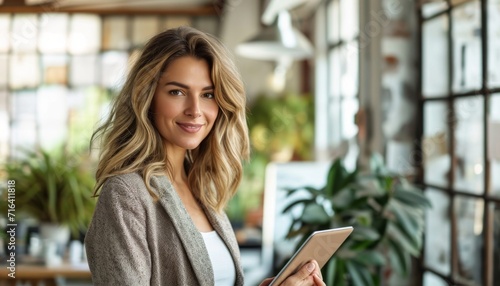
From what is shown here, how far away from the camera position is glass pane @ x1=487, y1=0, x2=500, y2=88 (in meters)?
2.55

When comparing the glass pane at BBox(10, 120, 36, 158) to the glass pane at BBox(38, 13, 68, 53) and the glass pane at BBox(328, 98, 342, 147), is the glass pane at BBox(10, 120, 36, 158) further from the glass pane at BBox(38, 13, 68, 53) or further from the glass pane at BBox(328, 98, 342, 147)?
the glass pane at BBox(328, 98, 342, 147)

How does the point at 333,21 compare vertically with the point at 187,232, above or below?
above

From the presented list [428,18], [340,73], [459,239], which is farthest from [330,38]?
[459,239]

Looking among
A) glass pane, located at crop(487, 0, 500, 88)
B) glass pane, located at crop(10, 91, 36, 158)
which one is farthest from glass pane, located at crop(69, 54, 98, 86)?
glass pane, located at crop(487, 0, 500, 88)

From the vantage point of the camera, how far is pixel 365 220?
9.07 ft

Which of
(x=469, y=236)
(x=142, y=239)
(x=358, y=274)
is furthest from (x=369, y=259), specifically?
(x=142, y=239)

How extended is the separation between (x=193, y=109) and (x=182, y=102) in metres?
0.03

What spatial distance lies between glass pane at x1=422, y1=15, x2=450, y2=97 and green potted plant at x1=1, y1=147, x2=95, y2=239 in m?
1.95

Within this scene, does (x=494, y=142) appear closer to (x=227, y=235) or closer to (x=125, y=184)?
(x=227, y=235)

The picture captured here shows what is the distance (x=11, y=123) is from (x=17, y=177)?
548 centimetres

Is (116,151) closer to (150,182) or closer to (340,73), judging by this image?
(150,182)

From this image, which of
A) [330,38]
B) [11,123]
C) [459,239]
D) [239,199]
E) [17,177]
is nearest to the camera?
[459,239]

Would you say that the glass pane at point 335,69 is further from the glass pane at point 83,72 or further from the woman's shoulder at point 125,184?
the woman's shoulder at point 125,184

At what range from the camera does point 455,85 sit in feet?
10.0
